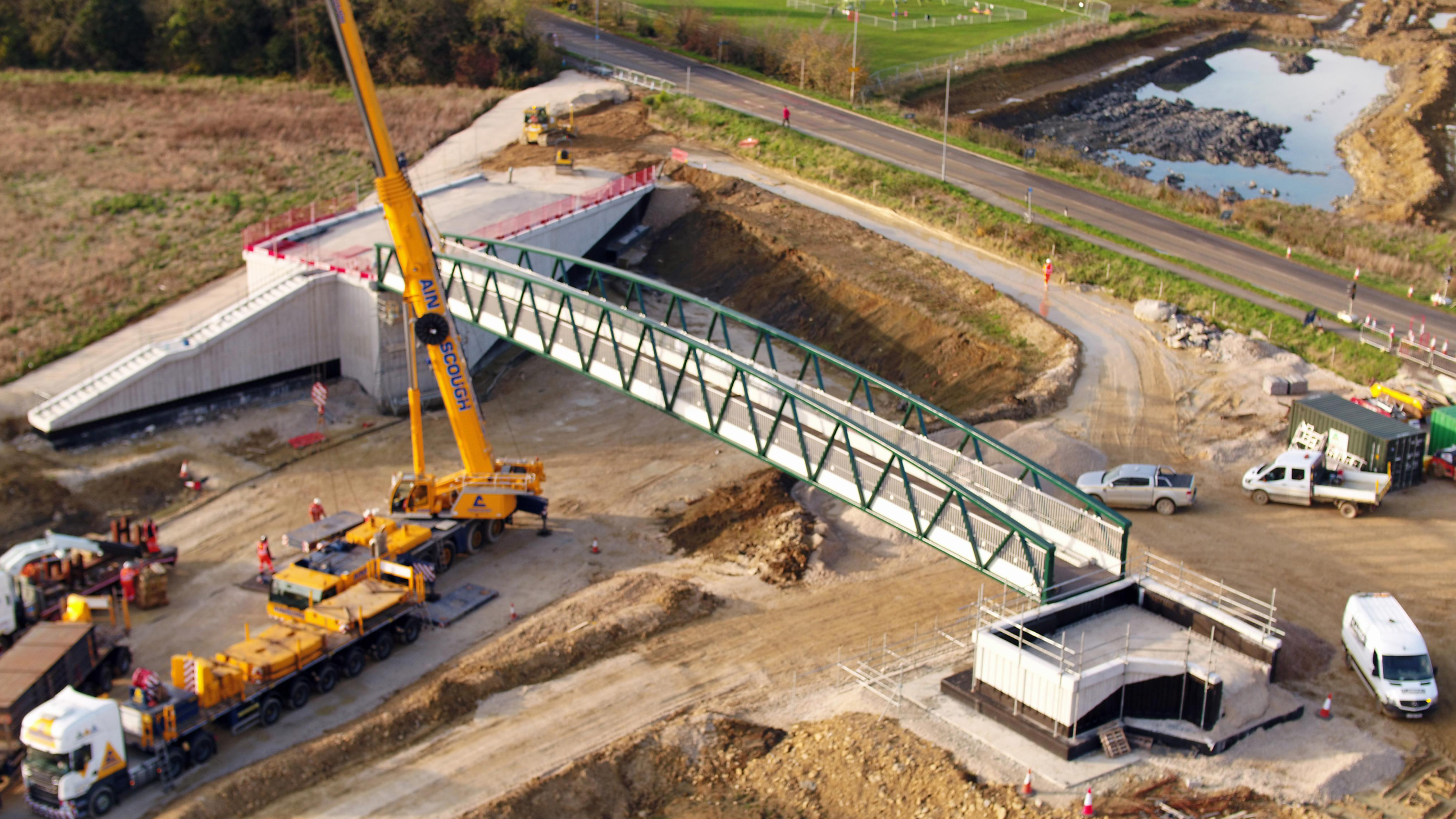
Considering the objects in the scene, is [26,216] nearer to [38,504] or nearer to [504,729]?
[38,504]

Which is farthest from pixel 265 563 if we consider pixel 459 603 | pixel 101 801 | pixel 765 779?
pixel 765 779

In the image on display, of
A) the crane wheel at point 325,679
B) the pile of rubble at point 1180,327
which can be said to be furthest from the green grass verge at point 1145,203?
the crane wheel at point 325,679

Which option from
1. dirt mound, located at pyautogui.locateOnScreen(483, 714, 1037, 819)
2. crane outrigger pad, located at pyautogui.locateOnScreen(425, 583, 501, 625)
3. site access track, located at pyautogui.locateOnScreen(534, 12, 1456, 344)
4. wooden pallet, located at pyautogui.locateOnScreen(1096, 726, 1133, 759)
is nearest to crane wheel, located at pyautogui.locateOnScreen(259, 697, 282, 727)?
crane outrigger pad, located at pyautogui.locateOnScreen(425, 583, 501, 625)

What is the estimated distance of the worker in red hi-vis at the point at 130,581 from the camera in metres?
32.2

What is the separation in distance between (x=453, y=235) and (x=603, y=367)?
32.1ft

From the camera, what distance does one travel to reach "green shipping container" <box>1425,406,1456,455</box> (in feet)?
124

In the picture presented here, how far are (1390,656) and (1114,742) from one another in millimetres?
6930

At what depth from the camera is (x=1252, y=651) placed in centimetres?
2678

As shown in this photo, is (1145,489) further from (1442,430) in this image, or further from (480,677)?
(480,677)

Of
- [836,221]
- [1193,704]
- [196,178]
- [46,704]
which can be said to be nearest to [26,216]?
[196,178]

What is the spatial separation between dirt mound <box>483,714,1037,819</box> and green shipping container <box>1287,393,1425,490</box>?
18.5 metres

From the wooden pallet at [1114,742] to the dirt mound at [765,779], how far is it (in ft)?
7.76

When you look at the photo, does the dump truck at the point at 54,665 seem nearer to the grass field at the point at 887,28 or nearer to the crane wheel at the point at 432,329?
the crane wheel at the point at 432,329

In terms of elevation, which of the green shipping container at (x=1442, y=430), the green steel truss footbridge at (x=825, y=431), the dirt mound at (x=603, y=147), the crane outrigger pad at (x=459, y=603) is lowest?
the crane outrigger pad at (x=459, y=603)
